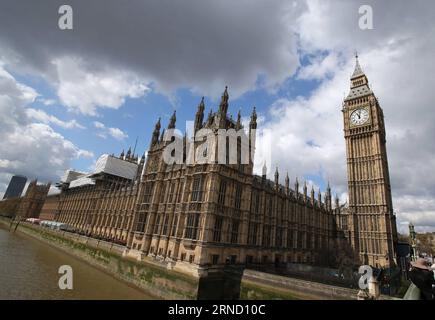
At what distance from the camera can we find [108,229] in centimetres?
7669

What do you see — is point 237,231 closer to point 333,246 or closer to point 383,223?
point 333,246

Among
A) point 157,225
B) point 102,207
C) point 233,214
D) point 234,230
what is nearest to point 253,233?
point 234,230

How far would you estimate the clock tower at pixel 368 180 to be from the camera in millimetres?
68688

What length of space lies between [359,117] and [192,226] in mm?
74127

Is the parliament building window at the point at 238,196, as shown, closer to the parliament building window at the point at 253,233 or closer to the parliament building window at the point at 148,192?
the parliament building window at the point at 253,233

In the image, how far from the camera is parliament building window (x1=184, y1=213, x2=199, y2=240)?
1415 inches

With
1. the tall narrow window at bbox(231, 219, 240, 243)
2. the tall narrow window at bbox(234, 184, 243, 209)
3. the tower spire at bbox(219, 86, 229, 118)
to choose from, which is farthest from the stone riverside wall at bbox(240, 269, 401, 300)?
the tower spire at bbox(219, 86, 229, 118)

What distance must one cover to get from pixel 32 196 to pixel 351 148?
6983 inches

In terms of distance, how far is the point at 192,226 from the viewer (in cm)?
3666

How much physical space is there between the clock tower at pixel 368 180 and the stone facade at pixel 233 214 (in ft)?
0.97

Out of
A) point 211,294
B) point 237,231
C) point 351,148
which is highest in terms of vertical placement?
point 351,148

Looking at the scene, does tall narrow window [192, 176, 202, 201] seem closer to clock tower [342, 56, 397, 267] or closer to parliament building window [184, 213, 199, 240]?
parliament building window [184, 213, 199, 240]
